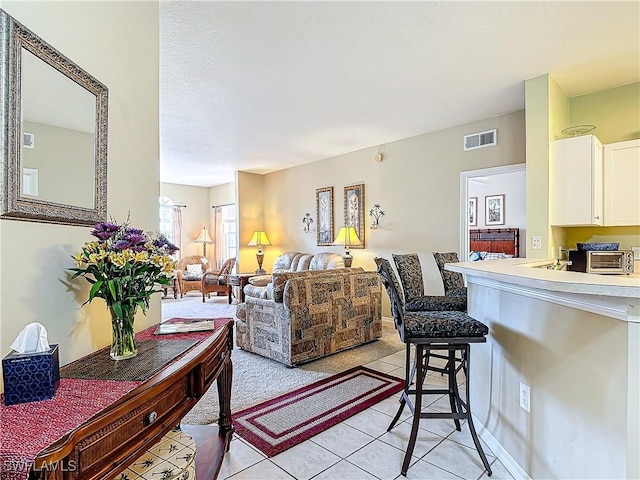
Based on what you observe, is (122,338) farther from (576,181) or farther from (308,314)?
(576,181)

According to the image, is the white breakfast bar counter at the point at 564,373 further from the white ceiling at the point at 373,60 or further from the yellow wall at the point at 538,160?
the white ceiling at the point at 373,60

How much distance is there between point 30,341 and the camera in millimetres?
969

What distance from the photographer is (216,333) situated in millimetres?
1675

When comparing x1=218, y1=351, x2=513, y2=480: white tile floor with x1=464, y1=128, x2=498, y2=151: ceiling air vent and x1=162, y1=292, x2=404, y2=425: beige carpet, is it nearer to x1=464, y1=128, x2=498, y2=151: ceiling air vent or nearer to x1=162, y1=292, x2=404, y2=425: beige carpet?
x1=162, y1=292, x2=404, y2=425: beige carpet

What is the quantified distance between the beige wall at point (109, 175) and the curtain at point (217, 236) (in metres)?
7.08

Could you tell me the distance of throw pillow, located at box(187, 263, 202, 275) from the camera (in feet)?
26.1

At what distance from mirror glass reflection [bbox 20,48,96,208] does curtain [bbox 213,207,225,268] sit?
7570 mm

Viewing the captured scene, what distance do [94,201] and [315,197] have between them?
5.36 metres

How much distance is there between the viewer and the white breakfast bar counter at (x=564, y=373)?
121 centimetres

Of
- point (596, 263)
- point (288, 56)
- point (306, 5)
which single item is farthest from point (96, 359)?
point (596, 263)

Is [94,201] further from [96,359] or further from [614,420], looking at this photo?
[614,420]

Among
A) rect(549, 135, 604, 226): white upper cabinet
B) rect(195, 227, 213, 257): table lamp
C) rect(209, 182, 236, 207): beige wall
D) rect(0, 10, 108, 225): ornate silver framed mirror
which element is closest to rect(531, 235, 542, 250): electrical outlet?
rect(549, 135, 604, 226): white upper cabinet

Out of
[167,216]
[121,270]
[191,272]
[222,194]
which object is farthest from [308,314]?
[167,216]

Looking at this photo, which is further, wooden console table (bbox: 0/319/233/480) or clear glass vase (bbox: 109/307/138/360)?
clear glass vase (bbox: 109/307/138/360)
